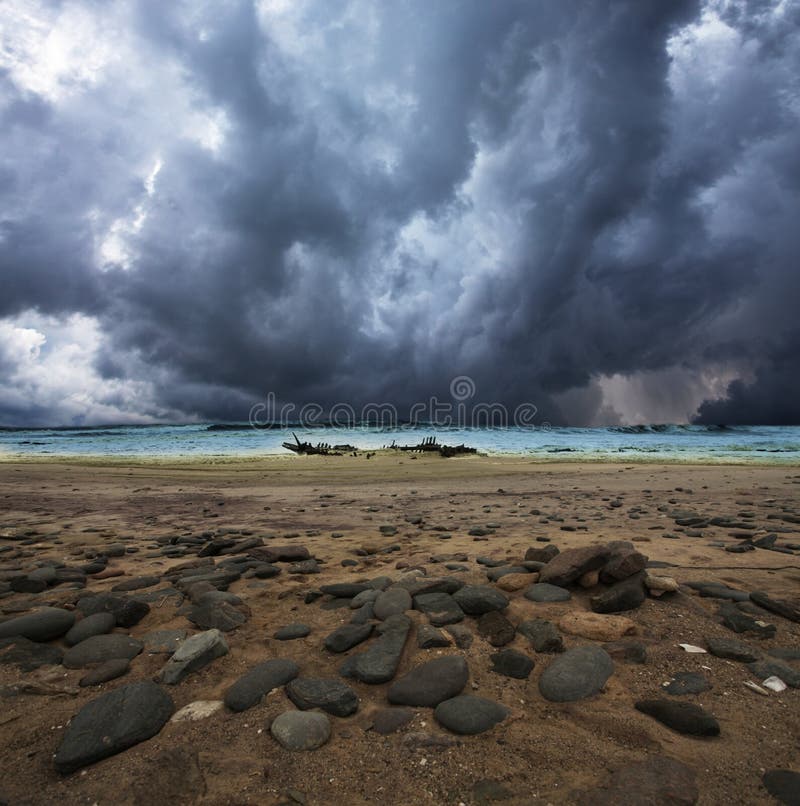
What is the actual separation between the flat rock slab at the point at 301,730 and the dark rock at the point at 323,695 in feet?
0.27

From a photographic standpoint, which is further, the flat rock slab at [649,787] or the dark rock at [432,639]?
the dark rock at [432,639]

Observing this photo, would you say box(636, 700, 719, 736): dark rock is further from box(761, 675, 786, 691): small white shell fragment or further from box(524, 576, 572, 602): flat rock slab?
box(524, 576, 572, 602): flat rock slab

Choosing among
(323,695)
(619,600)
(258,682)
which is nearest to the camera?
(323,695)

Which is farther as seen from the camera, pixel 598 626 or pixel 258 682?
pixel 598 626

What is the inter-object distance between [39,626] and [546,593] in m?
3.64

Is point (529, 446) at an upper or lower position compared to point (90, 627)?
lower

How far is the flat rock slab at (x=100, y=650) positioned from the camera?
2.68m

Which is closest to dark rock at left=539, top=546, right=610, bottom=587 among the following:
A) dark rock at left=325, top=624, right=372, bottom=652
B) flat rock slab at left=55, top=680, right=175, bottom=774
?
dark rock at left=325, top=624, right=372, bottom=652

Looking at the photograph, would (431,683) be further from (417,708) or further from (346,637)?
(346,637)

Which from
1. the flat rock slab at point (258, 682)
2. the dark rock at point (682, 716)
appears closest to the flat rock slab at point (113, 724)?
the flat rock slab at point (258, 682)

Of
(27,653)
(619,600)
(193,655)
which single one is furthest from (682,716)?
(27,653)

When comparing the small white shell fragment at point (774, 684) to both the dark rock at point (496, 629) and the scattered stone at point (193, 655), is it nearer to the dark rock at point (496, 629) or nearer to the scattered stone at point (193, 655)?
the dark rock at point (496, 629)

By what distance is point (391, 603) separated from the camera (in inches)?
128

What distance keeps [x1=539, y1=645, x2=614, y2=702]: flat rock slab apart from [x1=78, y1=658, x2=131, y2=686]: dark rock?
2402 mm
